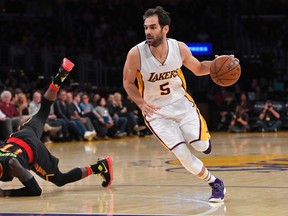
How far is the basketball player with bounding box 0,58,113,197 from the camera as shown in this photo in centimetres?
841

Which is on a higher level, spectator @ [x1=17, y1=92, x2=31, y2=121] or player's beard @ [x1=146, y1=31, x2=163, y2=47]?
player's beard @ [x1=146, y1=31, x2=163, y2=47]

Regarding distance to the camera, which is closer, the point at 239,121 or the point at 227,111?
the point at 239,121

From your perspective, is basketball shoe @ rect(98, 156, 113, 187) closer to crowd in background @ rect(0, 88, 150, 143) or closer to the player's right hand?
the player's right hand

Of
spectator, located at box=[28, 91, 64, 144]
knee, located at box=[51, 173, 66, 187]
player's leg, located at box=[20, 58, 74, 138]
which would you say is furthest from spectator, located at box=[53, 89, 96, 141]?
knee, located at box=[51, 173, 66, 187]

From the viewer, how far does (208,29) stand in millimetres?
29375

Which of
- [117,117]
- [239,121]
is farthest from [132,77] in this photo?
[239,121]

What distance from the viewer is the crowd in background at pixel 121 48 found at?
22.2m

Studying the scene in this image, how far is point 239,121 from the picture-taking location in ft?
77.8

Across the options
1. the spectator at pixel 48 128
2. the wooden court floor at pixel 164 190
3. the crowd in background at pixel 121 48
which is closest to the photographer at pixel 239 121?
the crowd in background at pixel 121 48

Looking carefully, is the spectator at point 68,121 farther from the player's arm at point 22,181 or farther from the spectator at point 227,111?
the player's arm at point 22,181

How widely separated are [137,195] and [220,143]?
979cm

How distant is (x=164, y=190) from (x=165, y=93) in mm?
1286

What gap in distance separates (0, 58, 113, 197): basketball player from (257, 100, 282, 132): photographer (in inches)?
576

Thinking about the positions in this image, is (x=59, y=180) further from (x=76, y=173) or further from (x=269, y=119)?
(x=269, y=119)
